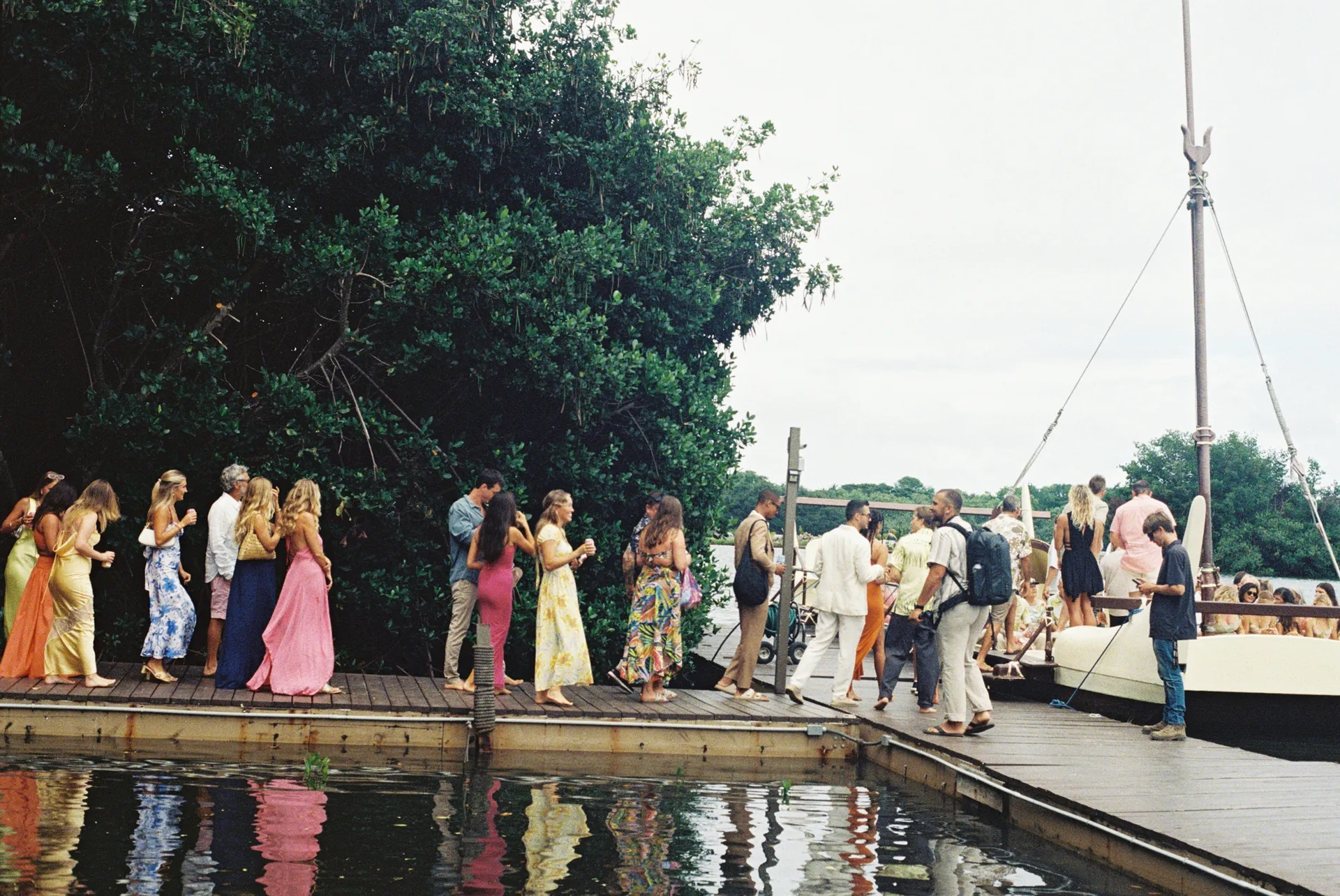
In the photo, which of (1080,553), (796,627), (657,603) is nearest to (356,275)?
(657,603)

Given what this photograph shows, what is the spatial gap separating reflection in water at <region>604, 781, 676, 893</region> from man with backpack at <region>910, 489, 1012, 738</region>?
272cm

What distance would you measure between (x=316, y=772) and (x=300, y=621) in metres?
2.06

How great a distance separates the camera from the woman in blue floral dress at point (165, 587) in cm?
1132

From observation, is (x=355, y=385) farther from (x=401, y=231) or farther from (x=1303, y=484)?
(x=1303, y=484)

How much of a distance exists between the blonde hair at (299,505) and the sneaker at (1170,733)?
762cm

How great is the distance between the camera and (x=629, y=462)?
671 inches

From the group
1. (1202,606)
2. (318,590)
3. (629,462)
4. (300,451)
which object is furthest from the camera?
(629,462)

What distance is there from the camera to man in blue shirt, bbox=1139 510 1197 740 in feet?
36.2

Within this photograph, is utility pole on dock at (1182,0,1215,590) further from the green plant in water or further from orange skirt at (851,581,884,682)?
the green plant in water

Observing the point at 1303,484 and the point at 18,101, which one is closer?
the point at 18,101

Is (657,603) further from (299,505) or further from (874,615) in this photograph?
(299,505)

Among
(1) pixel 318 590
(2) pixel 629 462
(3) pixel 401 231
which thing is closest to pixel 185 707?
(1) pixel 318 590

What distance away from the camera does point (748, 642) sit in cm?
1276

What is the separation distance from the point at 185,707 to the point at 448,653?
2.60 metres
